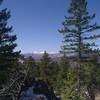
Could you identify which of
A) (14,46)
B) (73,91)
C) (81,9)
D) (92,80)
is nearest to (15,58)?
(14,46)

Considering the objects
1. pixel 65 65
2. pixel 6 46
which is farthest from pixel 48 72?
pixel 6 46

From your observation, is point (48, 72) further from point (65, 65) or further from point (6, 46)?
point (6, 46)

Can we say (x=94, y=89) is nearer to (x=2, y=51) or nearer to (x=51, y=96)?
(x=51, y=96)

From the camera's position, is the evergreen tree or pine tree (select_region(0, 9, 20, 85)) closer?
pine tree (select_region(0, 9, 20, 85))

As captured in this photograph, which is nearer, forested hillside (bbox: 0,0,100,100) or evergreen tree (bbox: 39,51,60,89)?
forested hillside (bbox: 0,0,100,100)

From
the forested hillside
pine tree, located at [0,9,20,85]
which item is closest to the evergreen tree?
the forested hillside

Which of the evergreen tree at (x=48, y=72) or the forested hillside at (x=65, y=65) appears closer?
the forested hillside at (x=65, y=65)

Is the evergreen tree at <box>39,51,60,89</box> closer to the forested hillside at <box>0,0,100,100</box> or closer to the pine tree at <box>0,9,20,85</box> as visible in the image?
the forested hillside at <box>0,0,100,100</box>

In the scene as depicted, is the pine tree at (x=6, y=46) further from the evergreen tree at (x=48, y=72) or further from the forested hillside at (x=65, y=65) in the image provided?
the evergreen tree at (x=48, y=72)

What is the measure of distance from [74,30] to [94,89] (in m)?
23.2

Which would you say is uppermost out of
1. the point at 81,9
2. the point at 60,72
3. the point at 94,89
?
the point at 81,9

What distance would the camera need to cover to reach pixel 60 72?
5638 centimetres

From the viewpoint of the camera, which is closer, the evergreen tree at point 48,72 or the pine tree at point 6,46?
the pine tree at point 6,46

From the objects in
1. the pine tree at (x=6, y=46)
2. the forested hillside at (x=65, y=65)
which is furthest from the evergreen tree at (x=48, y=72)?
the pine tree at (x=6, y=46)
